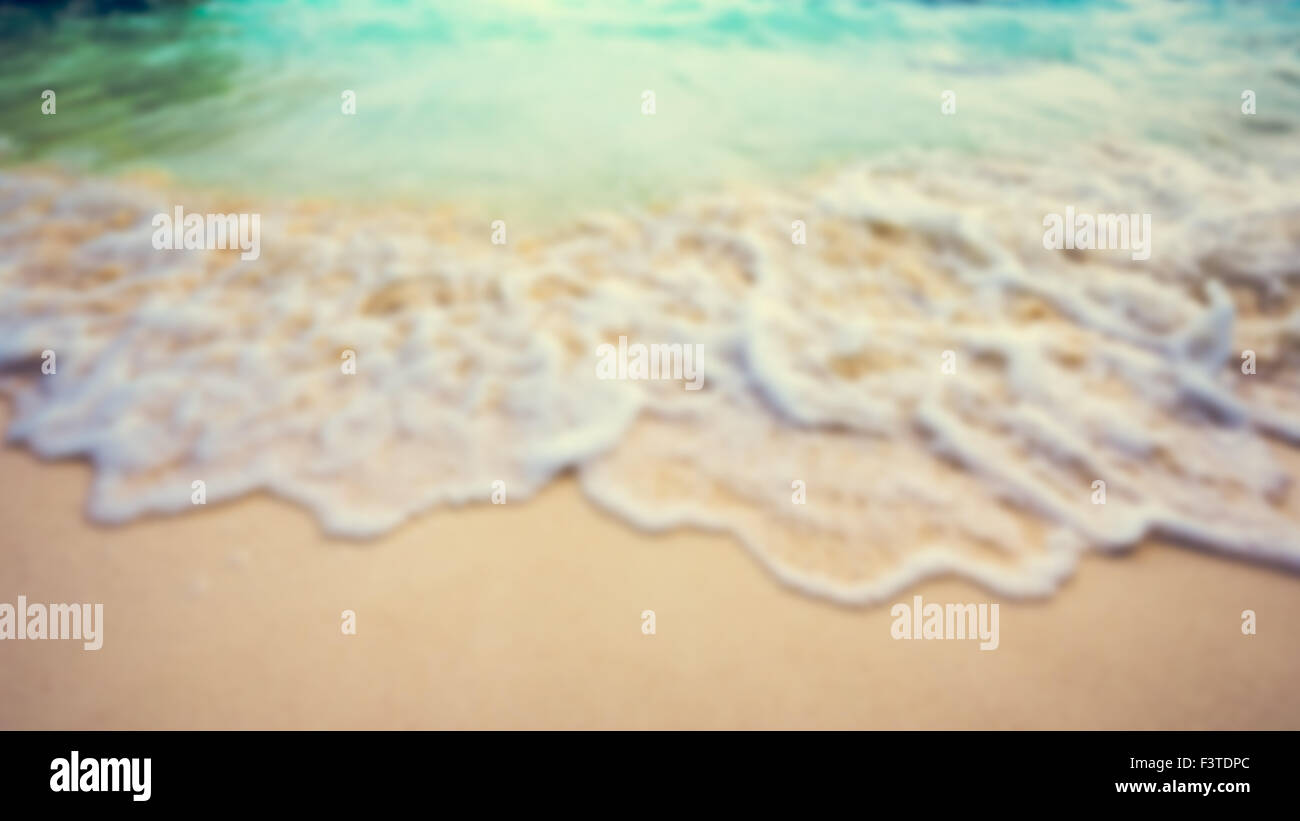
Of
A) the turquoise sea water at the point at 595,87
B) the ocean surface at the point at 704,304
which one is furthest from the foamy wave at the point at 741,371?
the turquoise sea water at the point at 595,87

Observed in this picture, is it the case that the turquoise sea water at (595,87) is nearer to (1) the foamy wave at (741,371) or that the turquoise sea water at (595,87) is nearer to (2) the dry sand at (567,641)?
(1) the foamy wave at (741,371)

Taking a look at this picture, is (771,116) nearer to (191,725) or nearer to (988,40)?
(988,40)

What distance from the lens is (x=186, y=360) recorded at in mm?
2430

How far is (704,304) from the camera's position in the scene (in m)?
2.70

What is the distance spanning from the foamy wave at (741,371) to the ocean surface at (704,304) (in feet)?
0.04

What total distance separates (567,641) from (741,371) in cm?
111

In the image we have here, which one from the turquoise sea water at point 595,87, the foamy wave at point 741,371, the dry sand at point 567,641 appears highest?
the turquoise sea water at point 595,87

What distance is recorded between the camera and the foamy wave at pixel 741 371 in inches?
75.4

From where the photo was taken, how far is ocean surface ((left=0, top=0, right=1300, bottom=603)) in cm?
196

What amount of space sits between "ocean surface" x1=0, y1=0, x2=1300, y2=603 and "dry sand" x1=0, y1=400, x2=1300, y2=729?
10 centimetres

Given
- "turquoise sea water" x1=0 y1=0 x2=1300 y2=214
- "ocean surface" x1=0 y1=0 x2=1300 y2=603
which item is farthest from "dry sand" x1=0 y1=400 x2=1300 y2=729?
"turquoise sea water" x1=0 y1=0 x2=1300 y2=214

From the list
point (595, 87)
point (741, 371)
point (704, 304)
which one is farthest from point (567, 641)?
point (595, 87)

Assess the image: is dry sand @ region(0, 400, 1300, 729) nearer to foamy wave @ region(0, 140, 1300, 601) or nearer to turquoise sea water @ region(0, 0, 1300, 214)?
foamy wave @ region(0, 140, 1300, 601)
